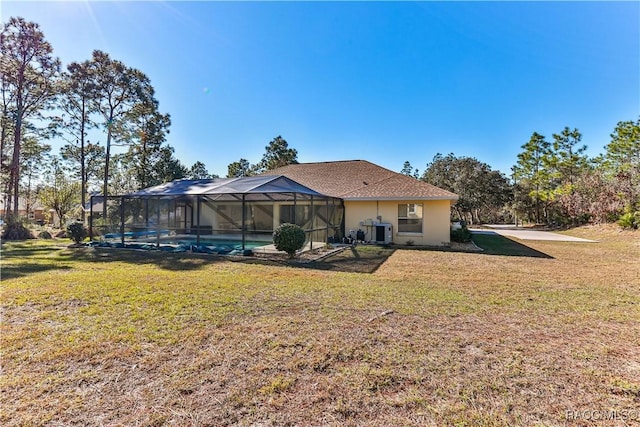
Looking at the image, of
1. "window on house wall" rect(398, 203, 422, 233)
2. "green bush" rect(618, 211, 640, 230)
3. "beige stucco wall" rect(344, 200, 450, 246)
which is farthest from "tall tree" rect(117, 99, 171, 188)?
"green bush" rect(618, 211, 640, 230)

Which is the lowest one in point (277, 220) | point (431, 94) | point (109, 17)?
point (277, 220)

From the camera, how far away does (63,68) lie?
1700 centimetres

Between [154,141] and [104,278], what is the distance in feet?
73.8

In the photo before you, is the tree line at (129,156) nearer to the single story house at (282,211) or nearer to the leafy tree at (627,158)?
the leafy tree at (627,158)

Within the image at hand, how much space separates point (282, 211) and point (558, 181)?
30518mm

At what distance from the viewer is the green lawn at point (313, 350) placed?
2.19 meters

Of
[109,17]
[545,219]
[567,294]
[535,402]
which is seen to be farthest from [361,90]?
[545,219]

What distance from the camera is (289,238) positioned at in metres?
8.97

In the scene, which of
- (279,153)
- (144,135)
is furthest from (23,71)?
(279,153)

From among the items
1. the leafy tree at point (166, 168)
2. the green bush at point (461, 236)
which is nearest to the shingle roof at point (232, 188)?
the green bush at point (461, 236)

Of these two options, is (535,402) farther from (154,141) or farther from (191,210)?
(154,141)

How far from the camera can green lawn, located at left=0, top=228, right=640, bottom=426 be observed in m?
2.19

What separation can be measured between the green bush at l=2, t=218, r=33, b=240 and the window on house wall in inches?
763

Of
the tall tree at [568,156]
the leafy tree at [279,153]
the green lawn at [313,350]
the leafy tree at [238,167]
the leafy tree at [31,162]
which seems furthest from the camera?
the leafy tree at [238,167]
